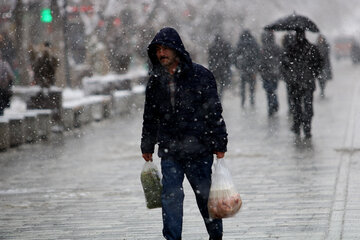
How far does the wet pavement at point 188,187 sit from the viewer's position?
744cm

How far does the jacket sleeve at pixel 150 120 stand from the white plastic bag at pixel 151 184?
14 cm

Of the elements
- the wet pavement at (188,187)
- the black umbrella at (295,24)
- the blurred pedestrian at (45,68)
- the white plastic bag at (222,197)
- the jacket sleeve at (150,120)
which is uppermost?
the black umbrella at (295,24)

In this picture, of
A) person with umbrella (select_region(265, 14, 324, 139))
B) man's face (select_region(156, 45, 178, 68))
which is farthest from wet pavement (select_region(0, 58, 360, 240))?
man's face (select_region(156, 45, 178, 68))

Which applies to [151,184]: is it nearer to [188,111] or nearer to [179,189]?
[179,189]

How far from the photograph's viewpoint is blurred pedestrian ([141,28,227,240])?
593cm

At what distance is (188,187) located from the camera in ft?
32.6

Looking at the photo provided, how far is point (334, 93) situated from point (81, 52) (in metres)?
19.0

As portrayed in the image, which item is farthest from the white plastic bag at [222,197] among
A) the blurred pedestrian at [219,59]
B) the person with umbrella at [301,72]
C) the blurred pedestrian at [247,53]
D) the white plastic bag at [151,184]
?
the blurred pedestrian at [219,59]

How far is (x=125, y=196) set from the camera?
9461 millimetres

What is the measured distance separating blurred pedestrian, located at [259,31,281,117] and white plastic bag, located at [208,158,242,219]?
1365cm

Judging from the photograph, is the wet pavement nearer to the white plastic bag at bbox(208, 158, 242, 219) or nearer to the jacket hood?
the white plastic bag at bbox(208, 158, 242, 219)

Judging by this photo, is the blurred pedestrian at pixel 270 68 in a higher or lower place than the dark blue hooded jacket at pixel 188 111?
lower

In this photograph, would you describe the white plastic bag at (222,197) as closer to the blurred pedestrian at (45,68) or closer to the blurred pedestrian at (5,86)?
the blurred pedestrian at (5,86)

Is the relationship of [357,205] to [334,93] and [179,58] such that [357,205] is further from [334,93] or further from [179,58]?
[334,93]
